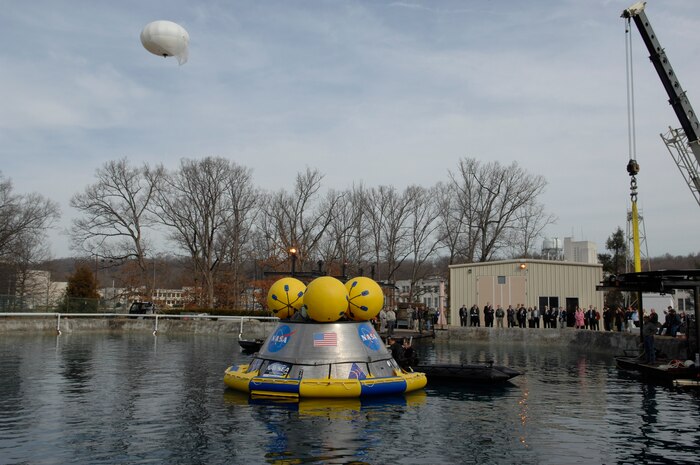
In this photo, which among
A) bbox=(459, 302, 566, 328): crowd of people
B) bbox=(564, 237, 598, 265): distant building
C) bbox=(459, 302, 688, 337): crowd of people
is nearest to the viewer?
bbox=(459, 302, 688, 337): crowd of people

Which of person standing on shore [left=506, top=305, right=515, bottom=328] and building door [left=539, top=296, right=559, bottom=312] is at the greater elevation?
building door [left=539, top=296, right=559, bottom=312]

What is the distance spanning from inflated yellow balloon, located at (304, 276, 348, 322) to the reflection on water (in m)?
2.52

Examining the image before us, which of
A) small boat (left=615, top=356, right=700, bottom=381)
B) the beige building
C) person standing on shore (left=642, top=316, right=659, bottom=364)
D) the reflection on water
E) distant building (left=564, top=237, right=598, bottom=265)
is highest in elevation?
distant building (left=564, top=237, right=598, bottom=265)

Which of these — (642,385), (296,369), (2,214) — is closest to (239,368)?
(296,369)

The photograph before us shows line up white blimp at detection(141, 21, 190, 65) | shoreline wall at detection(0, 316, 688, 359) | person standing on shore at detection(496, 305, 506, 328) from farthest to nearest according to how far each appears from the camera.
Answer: person standing on shore at detection(496, 305, 506, 328) < shoreline wall at detection(0, 316, 688, 359) < white blimp at detection(141, 21, 190, 65)

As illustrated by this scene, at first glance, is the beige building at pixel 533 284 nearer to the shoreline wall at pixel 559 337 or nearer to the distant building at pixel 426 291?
the shoreline wall at pixel 559 337

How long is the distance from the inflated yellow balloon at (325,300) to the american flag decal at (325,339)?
462 millimetres

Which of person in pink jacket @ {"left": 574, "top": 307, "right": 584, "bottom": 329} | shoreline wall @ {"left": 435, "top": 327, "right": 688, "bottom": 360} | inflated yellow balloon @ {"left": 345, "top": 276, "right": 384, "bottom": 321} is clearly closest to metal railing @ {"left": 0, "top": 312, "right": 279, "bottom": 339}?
shoreline wall @ {"left": 435, "top": 327, "right": 688, "bottom": 360}

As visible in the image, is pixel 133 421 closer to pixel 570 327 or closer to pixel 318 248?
pixel 570 327

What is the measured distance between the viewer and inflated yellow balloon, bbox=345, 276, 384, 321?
1916cm

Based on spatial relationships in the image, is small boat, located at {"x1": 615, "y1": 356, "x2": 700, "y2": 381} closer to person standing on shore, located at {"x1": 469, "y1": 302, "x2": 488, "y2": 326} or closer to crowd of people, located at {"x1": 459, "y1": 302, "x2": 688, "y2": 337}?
crowd of people, located at {"x1": 459, "y1": 302, "x2": 688, "y2": 337}

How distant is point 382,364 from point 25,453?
10.1m

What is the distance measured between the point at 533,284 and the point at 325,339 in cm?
2922

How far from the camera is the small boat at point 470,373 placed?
21109 mm
